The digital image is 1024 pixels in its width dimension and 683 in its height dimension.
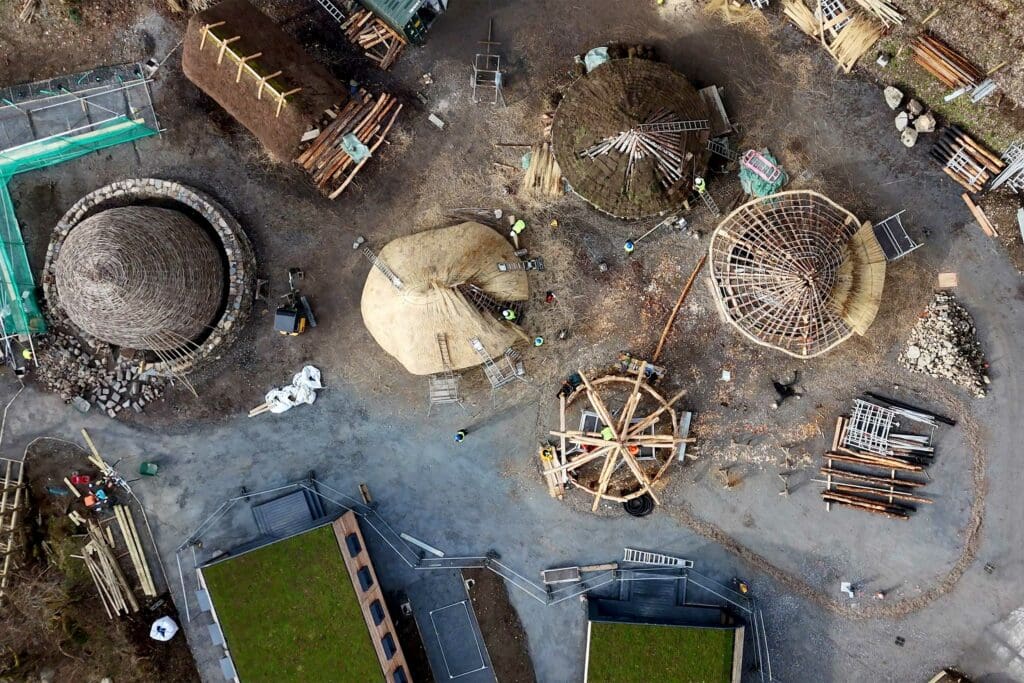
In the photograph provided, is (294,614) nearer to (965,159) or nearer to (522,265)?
(522,265)

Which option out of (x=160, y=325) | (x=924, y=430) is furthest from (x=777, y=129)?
(x=160, y=325)

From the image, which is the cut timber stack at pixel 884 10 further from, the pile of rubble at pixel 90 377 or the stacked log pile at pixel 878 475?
the pile of rubble at pixel 90 377

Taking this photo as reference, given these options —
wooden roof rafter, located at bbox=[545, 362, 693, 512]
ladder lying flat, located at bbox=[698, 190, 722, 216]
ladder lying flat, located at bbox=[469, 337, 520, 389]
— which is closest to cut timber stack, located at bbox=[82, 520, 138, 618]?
ladder lying flat, located at bbox=[469, 337, 520, 389]

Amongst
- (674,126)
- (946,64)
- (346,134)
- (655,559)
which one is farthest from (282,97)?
(946,64)

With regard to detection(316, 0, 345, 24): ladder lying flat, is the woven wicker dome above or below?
below


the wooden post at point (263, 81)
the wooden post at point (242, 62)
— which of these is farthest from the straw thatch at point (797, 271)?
the wooden post at point (242, 62)

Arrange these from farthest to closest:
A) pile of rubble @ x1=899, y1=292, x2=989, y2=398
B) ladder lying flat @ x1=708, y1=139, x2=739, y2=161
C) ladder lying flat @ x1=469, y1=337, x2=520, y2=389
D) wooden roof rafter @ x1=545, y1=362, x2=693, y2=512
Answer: ladder lying flat @ x1=469, y1=337, x2=520, y2=389 < ladder lying flat @ x1=708, y1=139, x2=739, y2=161 < pile of rubble @ x1=899, y1=292, x2=989, y2=398 < wooden roof rafter @ x1=545, y1=362, x2=693, y2=512

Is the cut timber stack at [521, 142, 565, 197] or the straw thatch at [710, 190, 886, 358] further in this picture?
the cut timber stack at [521, 142, 565, 197]

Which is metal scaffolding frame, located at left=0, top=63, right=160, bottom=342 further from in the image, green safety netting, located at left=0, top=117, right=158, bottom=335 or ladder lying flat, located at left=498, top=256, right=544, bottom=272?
ladder lying flat, located at left=498, top=256, right=544, bottom=272

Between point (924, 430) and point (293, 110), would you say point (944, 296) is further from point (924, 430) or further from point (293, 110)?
point (293, 110)
